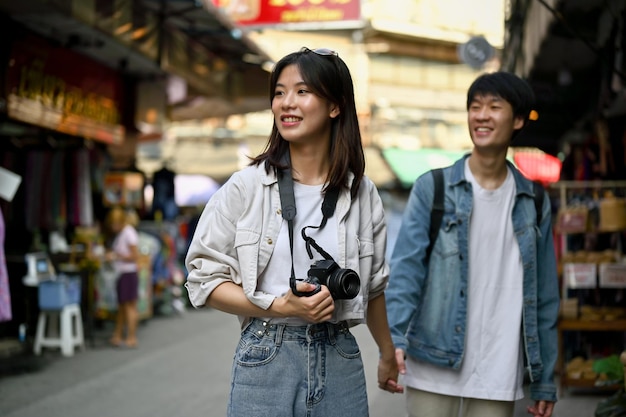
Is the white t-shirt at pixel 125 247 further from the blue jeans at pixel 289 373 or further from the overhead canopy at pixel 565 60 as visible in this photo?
the blue jeans at pixel 289 373

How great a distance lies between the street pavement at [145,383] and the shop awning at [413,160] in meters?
16.4

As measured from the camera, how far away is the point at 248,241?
267 cm

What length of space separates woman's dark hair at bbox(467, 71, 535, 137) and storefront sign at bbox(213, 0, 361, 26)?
10212mm

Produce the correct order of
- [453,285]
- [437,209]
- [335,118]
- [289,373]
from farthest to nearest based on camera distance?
[437,209]
[453,285]
[335,118]
[289,373]

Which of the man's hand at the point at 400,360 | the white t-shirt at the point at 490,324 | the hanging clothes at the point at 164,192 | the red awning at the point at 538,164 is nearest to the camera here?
the man's hand at the point at 400,360

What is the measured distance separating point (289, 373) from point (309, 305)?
0.26 meters

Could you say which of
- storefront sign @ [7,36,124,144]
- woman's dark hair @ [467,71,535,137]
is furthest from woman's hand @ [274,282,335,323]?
storefront sign @ [7,36,124,144]

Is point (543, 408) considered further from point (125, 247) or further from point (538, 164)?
point (538, 164)

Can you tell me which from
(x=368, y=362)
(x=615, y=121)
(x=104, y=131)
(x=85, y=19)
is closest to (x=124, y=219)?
(x=104, y=131)

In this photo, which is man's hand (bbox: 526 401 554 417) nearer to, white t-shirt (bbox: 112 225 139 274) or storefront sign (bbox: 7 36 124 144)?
storefront sign (bbox: 7 36 124 144)

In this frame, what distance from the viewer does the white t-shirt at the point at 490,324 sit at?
11.8 feet

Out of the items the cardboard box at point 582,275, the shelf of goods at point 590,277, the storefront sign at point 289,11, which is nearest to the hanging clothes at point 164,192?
the storefront sign at point 289,11

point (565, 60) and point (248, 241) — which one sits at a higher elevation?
point (565, 60)

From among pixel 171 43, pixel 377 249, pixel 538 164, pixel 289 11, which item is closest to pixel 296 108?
pixel 377 249
